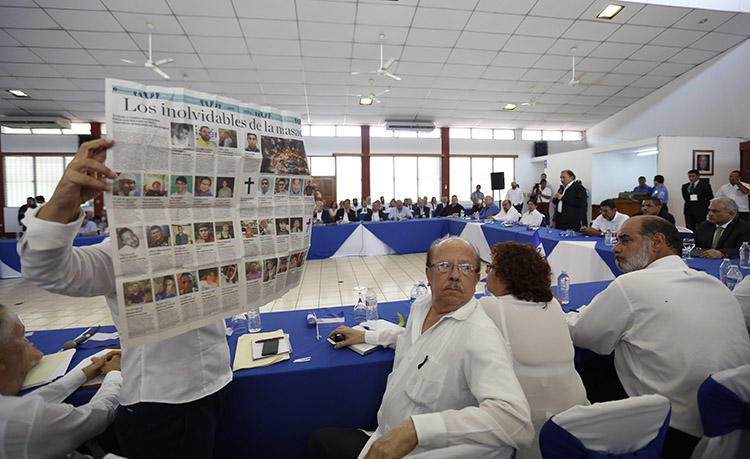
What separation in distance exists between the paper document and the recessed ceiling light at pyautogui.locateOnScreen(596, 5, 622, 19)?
28.3 ft

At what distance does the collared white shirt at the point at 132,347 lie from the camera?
28.6 inches

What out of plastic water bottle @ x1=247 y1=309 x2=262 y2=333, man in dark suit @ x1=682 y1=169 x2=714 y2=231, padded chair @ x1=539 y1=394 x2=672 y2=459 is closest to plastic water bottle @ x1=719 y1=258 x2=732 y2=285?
padded chair @ x1=539 y1=394 x2=672 y2=459

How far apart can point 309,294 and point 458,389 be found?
377 cm

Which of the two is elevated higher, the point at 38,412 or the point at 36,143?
the point at 36,143

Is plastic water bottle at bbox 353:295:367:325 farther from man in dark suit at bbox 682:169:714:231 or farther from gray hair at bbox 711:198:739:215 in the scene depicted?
man in dark suit at bbox 682:169:714:231

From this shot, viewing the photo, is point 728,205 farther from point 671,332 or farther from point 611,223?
point 671,332

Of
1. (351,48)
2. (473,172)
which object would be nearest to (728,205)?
(351,48)

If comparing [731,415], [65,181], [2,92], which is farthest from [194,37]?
[731,415]

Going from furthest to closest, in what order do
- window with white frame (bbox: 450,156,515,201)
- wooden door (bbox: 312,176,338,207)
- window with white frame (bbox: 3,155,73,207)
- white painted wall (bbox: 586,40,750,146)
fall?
window with white frame (bbox: 450,156,515,201)
wooden door (bbox: 312,176,338,207)
window with white frame (bbox: 3,155,73,207)
white painted wall (bbox: 586,40,750,146)

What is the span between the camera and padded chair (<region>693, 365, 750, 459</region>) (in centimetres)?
96

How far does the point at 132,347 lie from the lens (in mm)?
955

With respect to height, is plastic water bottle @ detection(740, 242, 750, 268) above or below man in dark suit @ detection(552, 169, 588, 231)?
below

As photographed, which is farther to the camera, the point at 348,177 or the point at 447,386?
the point at 348,177

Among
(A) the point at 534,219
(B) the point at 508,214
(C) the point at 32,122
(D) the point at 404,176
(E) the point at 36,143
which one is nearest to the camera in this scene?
(A) the point at 534,219
